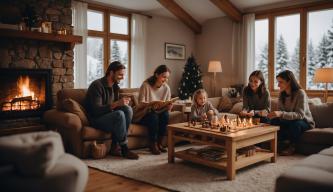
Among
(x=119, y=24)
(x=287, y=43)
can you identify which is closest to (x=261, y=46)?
(x=287, y=43)

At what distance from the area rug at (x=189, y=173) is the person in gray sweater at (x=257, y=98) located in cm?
60

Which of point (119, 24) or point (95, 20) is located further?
point (119, 24)

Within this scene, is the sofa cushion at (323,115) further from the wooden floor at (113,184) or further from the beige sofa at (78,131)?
the wooden floor at (113,184)

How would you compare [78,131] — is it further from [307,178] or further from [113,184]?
[307,178]

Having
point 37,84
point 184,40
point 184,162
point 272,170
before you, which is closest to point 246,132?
point 272,170

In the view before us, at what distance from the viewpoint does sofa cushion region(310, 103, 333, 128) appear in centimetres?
408

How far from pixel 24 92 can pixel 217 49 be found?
4232mm

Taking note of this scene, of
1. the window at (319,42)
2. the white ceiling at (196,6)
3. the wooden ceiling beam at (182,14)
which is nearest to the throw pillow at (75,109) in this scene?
the white ceiling at (196,6)

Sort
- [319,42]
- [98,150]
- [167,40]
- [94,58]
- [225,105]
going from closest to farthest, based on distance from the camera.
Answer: [98,150] < [225,105] < [319,42] < [94,58] < [167,40]

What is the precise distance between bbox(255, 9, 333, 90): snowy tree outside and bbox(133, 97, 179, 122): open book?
3235 mm

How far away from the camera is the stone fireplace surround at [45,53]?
14.8 feet

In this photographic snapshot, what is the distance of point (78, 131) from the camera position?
11.4 feet

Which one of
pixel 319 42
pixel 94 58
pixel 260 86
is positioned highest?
pixel 319 42

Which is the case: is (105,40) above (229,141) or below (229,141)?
above
